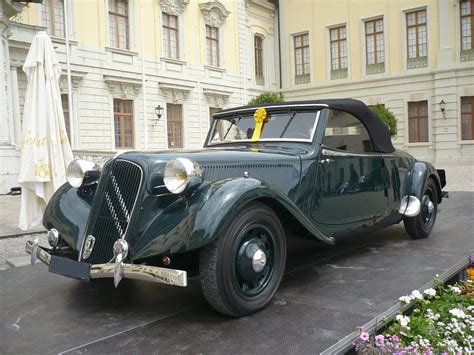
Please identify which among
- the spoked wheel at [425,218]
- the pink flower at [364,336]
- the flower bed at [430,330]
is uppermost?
the spoked wheel at [425,218]

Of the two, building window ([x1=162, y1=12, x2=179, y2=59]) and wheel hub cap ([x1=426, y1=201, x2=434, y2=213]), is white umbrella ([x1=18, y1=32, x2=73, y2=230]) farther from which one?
building window ([x1=162, y1=12, x2=179, y2=59])

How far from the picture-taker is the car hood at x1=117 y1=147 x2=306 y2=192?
2908mm

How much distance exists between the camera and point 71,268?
2.85 metres

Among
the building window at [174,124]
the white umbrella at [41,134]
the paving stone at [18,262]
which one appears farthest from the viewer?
the building window at [174,124]

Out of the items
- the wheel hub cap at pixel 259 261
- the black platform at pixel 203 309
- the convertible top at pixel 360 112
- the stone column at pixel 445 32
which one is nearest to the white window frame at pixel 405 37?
the stone column at pixel 445 32

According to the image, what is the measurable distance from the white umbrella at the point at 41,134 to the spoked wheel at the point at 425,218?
467 centimetres

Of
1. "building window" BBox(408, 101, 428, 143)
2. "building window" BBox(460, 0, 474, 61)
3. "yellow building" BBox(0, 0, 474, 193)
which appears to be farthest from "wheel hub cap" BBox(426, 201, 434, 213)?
"building window" BBox(408, 101, 428, 143)

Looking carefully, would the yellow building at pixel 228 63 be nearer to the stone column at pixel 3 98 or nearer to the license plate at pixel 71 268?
the stone column at pixel 3 98

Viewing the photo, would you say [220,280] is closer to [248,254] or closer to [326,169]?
[248,254]

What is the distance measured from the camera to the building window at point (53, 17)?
55.0 feet

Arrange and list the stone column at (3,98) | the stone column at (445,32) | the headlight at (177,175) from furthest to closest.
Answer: the stone column at (445,32), the stone column at (3,98), the headlight at (177,175)

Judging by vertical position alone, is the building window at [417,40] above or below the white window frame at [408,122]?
A: above

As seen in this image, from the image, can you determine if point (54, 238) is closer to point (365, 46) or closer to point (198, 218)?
point (198, 218)

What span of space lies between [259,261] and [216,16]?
22.9 meters
